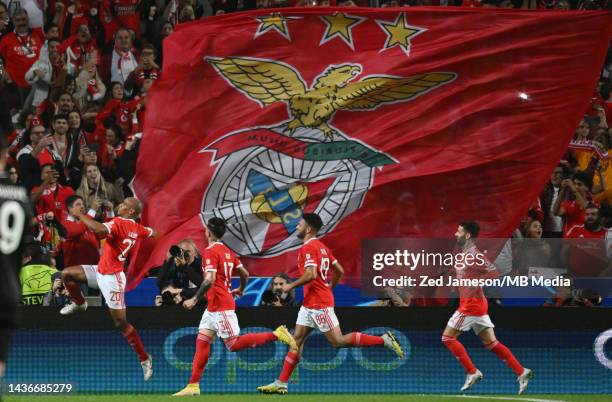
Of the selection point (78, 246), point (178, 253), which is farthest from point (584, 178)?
point (78, 246)

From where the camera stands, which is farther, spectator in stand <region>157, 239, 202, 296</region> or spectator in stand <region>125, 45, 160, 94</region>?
spectator in stand <region>125, 45, 160, 94</region>

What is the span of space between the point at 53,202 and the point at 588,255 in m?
7.15

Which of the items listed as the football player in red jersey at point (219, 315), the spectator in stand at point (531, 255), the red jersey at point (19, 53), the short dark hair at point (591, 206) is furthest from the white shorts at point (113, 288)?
the short dark hair at point (591, 206)

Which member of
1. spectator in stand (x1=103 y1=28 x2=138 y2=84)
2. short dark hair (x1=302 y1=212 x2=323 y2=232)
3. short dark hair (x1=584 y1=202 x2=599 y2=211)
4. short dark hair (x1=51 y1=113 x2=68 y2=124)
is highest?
spectator in stand (x1=103 y1=28 x2=138 y2=84)

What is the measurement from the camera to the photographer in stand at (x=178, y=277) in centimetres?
1562

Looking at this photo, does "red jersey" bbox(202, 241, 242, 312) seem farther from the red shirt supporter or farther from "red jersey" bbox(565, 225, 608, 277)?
the red shirt supporter

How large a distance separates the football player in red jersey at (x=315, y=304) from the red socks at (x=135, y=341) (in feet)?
5.19

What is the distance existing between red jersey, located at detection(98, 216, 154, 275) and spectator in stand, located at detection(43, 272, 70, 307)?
87 centimetres

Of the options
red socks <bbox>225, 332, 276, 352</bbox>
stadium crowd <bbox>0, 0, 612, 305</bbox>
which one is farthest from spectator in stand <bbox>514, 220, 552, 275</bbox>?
red socks <bbox>225, 332, 276, 352</bbox>

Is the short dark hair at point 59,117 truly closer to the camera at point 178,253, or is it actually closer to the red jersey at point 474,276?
the camera at point 178,253

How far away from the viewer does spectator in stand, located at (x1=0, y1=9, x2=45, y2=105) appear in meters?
20.0

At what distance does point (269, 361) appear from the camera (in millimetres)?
15953

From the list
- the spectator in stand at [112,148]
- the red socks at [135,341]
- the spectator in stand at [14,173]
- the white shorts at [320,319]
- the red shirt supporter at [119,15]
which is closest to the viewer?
the white shorts at [320,319]

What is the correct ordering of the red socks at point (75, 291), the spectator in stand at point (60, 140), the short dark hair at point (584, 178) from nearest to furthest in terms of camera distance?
1. the red socks at point (75, 291)
2. the short dark hair at point (584, 178)
3. the spectator in stand at point (60, 140)
